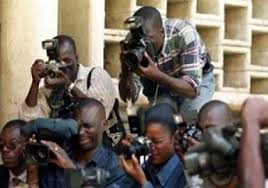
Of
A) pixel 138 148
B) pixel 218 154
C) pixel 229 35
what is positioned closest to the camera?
pixel 218 154

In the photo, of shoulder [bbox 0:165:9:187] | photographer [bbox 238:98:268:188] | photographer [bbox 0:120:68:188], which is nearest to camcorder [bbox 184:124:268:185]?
photographer [bbox 238:98:268:188]

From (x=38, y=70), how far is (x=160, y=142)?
2.94 feet

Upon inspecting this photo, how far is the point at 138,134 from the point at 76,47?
114 centimetres

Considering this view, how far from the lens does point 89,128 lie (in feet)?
19.8

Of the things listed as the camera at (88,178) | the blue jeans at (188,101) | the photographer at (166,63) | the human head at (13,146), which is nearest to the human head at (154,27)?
the photographer at (166,63)

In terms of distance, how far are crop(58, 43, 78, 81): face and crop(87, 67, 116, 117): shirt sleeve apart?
0.11 meters

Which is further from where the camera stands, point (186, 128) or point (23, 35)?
point (23, 35)

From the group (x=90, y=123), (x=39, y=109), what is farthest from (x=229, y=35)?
(x=90, y=123)

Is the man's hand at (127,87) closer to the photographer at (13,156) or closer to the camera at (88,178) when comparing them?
the photographer at (13,156)

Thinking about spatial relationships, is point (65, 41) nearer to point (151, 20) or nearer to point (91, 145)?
point (151, 20)

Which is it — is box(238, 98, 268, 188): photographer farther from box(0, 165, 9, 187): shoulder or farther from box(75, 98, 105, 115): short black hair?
box(0, 165, 9, 187): shoulder

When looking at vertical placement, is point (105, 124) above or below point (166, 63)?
below

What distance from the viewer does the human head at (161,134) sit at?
579 cm

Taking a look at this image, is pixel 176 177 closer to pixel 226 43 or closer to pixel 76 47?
pixel 76 47
